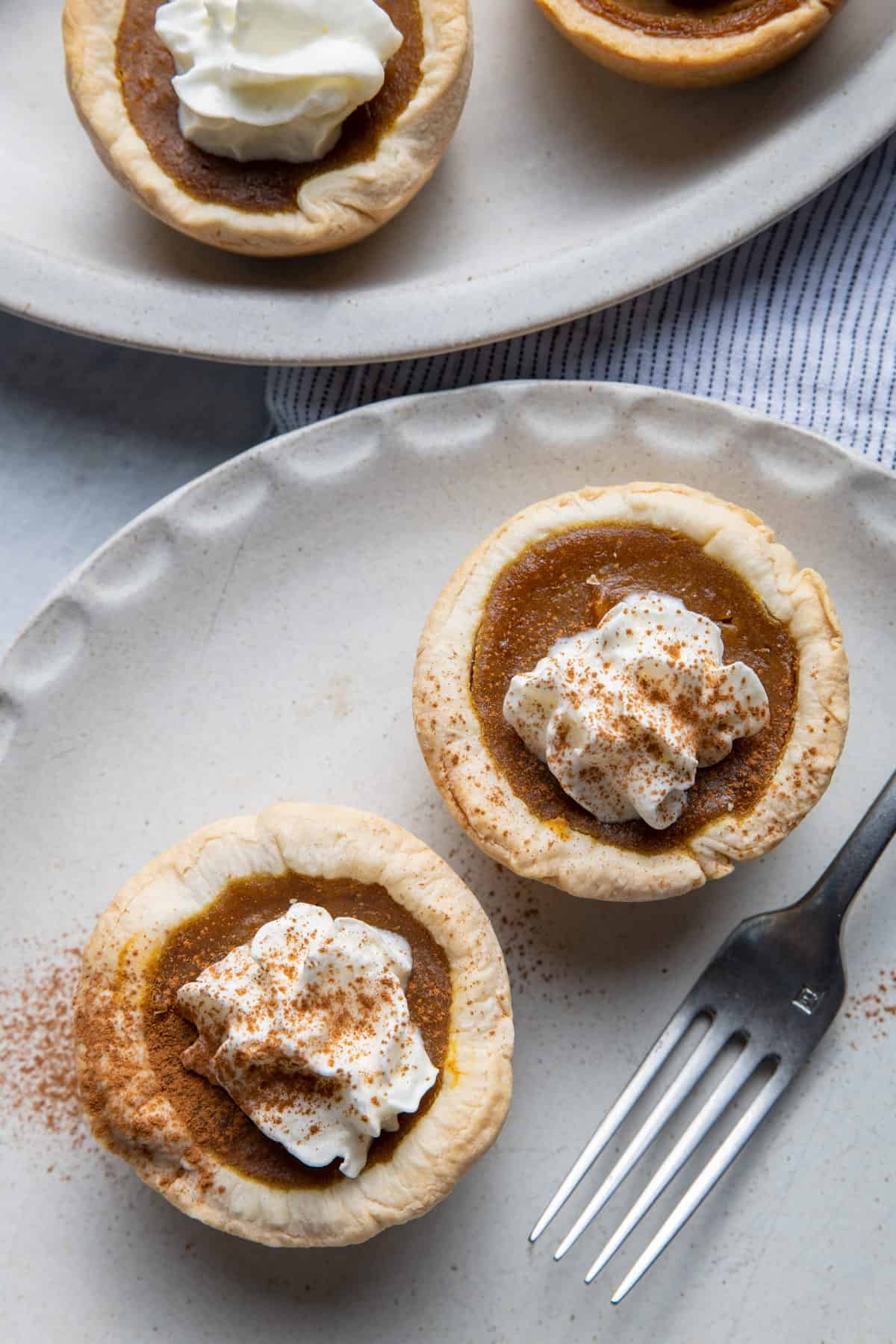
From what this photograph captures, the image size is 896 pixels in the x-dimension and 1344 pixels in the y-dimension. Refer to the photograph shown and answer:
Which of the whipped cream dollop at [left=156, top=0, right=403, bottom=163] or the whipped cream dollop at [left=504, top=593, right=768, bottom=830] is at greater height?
the whipped cream dollop at [left=156, top=0, right=403, bottom=163]

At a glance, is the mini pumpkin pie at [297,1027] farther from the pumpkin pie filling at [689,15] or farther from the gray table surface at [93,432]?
the pumpkin pie filling at [689,15]

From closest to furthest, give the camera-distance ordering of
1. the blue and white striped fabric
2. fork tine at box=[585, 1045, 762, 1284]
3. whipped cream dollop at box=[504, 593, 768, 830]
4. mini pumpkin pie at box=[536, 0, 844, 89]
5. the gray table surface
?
whipped cream dollop at box=[504, 593, 768, 830]
fork tine at box=[585, 1045, 762, 1284]
mini pumpkin pie at box=[536, 0, 844, 89]
the blue and white striped fabric
the gray table surface

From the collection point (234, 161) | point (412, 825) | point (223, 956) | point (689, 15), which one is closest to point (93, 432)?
point (234, 161)

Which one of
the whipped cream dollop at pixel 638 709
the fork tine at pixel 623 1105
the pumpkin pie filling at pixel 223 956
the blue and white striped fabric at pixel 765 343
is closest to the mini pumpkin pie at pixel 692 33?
the blue and white striped fabric at pixel 765 343

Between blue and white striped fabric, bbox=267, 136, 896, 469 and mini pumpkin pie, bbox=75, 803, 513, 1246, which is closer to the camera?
mini pumpkin pie, bbox=75, 803, 513, 1246

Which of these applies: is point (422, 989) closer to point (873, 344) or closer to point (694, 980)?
point (694, 980)

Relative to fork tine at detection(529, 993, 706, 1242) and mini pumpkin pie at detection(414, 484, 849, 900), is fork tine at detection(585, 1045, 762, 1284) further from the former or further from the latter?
mini pumpkin pie at detection(414, 484, 849, 900)

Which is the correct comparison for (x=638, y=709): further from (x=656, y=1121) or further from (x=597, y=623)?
(x=656, y=1121)

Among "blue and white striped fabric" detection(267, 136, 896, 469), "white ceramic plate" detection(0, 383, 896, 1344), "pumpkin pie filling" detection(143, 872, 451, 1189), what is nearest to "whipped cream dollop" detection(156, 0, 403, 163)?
"blue and white striped fabric" detection(267, 136, 896, 469)
